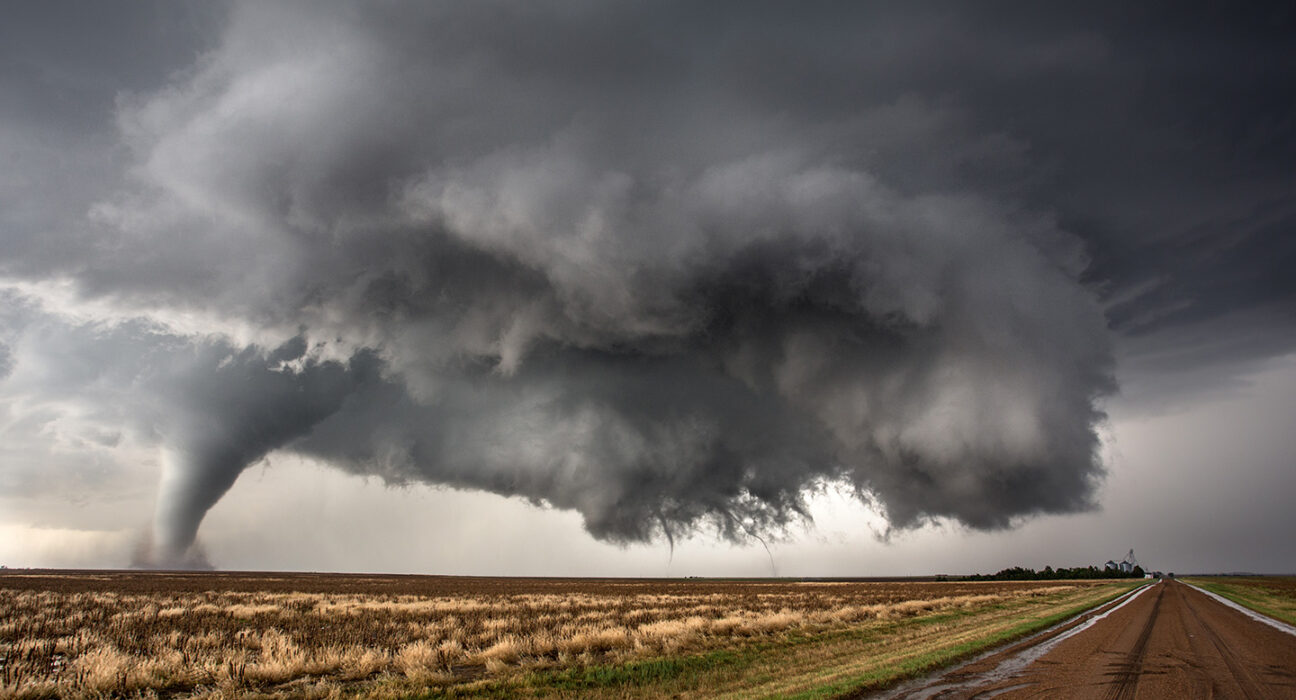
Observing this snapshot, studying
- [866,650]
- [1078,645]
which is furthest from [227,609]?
[1078,645]

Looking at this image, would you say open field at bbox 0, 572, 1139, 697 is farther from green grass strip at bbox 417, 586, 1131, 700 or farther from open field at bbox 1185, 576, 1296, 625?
open field at bbox 1185, 576, 1296, 625

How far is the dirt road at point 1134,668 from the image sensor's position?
12.3 meters

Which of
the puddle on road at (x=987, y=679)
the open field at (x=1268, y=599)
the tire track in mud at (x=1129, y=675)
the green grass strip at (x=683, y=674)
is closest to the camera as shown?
the tire track in mud at (x=1129, y=675)

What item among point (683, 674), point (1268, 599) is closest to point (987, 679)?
point (683, 674)

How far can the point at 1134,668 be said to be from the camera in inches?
592

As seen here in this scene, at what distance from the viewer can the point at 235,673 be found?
15133mm

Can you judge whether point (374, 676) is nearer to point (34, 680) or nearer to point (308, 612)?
point (34, 680)

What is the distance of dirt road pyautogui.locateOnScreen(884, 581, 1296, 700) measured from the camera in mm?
12305

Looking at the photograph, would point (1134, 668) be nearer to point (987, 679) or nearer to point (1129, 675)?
point (1129, 675)

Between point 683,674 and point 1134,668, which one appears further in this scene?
point 683,674

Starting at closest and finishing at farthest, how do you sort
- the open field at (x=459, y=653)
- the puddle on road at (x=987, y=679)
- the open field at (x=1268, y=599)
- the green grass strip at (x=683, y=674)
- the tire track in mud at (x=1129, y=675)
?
the tire track in mud at (x=1129, y=675) < the puddle on road at (x=987, y=679) < the green grass strip at (x=683, y=674) < the open field at (x=459, y=653) < the open field at (x=1268, y=599)

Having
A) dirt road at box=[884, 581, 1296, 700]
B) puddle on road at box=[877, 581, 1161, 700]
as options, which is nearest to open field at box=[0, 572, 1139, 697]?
puddle on road at box=[877, 581, 1161, 700]

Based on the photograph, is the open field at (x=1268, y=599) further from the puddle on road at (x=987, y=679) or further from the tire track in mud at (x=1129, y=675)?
the puddle on road at (x=987, y=679)

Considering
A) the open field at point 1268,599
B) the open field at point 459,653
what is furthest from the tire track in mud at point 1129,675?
the open field at point 1268,599
